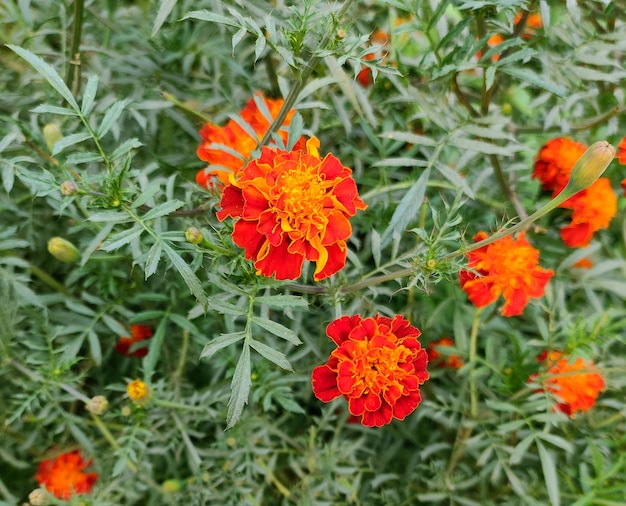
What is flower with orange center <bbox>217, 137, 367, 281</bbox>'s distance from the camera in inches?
24.7

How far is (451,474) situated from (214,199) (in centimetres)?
65

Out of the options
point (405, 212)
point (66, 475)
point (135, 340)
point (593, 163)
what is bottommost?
point (66, 475)

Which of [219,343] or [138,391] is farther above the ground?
[219,343]

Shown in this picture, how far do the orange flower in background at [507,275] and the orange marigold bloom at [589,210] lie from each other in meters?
0.14

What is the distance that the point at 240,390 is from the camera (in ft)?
2.13

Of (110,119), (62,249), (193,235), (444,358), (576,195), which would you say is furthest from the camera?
(444,358)

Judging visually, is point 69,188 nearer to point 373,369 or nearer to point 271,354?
point 271,354

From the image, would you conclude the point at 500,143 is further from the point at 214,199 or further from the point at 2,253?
the point at 2,253

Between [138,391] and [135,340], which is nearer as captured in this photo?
[138,391]

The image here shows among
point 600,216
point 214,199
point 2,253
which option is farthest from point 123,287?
point 600,216

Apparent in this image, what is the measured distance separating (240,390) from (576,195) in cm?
66

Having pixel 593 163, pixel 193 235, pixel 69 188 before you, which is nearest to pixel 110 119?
pixel 69 188

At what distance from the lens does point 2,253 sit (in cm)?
96

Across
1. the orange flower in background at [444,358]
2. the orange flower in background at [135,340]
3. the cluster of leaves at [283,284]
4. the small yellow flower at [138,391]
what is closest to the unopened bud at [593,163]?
the cluster of leaves at [283,284]
